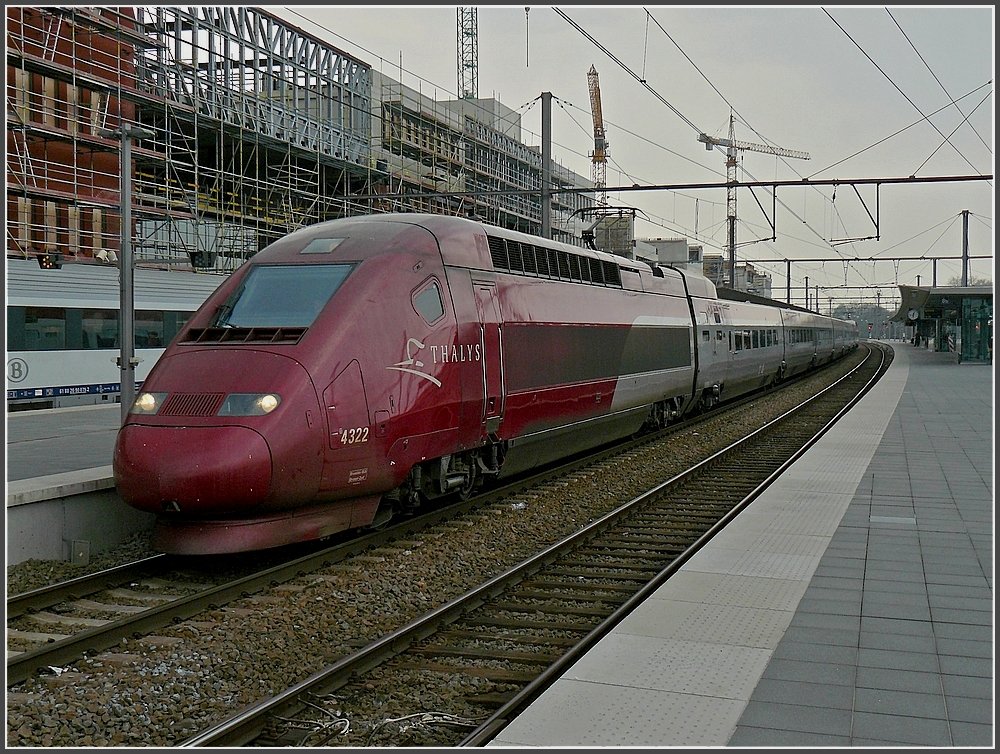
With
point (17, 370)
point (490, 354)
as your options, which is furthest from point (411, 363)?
point (17, 370)

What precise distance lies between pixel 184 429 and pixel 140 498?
68 cm

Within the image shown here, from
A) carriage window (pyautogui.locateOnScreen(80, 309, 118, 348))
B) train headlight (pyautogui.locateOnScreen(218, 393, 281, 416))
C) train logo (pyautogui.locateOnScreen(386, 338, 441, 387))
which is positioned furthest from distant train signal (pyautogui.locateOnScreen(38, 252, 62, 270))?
train headlight (pyautogui.locateOnScreen(218, 393, 281, 416))

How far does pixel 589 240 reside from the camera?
1945cm

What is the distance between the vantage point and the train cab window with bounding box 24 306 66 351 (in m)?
22.3

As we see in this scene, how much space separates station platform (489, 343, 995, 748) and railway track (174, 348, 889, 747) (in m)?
0.55

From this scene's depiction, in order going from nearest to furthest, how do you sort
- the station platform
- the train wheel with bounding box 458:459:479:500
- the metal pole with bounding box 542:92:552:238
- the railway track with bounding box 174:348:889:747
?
the station platform, the railway track with bounding box 174:348:889:747, the train wheel with bounding box 458:459:479:500, the metal pole with bounding box 542:92:552:238

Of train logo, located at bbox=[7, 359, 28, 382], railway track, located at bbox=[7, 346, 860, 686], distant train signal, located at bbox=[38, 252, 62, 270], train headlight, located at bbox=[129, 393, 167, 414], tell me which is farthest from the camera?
distant train signal, located at bbox=[38, 252, 62, 270]

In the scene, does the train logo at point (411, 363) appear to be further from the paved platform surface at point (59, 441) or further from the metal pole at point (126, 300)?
the metal pole at point (126, 300)

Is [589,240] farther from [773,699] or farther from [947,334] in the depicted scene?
[947,334]

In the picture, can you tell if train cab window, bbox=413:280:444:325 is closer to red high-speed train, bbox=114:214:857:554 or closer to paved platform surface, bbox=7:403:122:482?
red high-speed train, bbox=114:214:857:554

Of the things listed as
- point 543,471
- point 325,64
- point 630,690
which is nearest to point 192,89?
point 325,64

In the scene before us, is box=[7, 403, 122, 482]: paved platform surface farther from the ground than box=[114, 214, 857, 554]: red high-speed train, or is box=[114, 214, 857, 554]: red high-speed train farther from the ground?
box=[114, 214, 857, 554]: red high-speed train

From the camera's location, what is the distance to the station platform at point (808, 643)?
473 cm

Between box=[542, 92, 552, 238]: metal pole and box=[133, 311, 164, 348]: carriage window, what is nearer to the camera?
box=[542, 92, 552, 238]: metal pole
